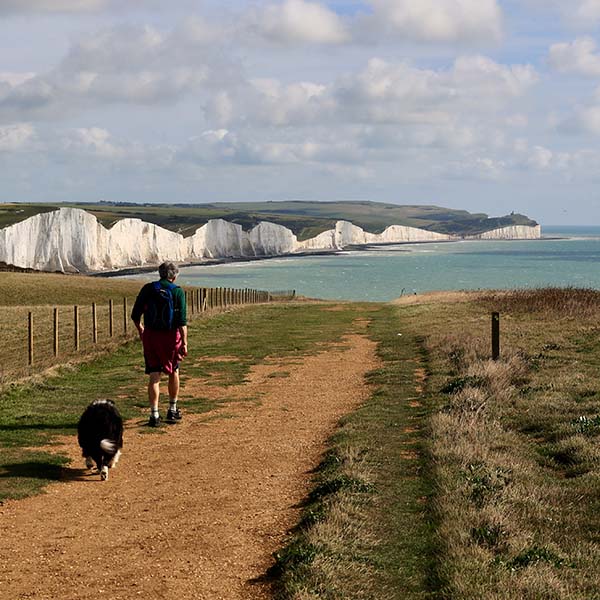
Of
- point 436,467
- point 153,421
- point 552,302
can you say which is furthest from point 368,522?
point 552,302

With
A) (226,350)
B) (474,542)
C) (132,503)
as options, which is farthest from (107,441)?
(226,350)

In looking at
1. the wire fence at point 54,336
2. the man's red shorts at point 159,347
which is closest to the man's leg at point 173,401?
the man's red shorts at point 159,347

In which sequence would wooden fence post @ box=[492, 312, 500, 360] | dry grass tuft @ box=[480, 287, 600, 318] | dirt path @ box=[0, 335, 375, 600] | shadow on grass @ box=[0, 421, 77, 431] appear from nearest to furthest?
dirt path @ box=[0, 335, 375, 600], shadow on grass @ box=[0, 421, 77, 431], wooden fence post @ box=[492, 312, 500, 360], dry grass tuft @ box=[480, 287, 600, 318]

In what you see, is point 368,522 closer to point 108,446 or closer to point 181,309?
point 108,446

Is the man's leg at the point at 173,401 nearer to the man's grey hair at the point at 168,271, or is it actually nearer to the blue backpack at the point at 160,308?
the blue backpack at the point at 160,308

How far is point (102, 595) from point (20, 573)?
90cm

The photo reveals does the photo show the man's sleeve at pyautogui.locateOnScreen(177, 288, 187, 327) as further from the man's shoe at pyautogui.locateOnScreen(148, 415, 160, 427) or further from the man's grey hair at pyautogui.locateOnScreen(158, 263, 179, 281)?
the man's shoe at pyautogui.locateOnScreen(148, 415, 160, 427)

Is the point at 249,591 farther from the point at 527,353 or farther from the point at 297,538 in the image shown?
the point at 527,353

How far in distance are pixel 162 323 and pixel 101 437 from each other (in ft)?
8.55

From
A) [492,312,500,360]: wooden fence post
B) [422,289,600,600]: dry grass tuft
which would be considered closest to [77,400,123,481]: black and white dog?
[422,289,600,600]: dry grass tuft

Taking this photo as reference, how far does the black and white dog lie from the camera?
971cm

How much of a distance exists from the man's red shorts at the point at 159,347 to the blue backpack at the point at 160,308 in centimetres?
12

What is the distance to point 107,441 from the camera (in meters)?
9.76

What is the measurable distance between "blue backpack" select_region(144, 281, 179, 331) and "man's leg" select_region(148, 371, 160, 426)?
75cm
